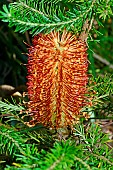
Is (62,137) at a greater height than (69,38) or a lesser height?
lesser

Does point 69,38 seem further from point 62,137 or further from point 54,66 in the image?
point 62,137

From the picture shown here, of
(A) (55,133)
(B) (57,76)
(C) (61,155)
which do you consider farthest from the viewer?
(A) (55,133)

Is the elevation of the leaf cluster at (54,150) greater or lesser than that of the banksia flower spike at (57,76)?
lesser

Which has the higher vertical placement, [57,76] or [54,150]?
[57,76]

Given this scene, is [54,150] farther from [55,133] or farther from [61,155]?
[55,133]

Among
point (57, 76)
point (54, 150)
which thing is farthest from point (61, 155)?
point (57, 76)

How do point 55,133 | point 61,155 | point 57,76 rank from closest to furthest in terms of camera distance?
1. point 61,155
2. point 57,76
3. point 55,133

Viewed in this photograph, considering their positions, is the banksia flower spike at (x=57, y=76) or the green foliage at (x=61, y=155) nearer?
the green foliage at (x=61, y=155)

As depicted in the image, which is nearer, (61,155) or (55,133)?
(61,155)

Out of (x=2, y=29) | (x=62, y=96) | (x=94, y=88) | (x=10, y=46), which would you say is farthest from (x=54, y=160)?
(x=2, y=29)
